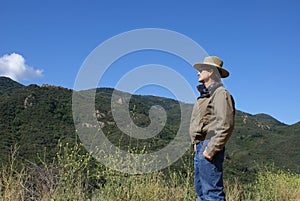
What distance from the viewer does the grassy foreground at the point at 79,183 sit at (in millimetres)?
3969

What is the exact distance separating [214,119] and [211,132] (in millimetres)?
115

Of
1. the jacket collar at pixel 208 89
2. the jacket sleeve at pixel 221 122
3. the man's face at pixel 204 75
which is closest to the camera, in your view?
the jacket sleeve at pixel 221 122

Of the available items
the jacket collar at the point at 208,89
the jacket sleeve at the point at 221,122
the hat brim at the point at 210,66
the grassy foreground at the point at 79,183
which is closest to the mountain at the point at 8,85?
the grassy foreground at the point at 79,183

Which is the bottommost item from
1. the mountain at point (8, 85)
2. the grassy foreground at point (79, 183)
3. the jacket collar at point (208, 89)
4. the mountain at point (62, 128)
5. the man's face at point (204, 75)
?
the grassy foreground at point (79, 183)

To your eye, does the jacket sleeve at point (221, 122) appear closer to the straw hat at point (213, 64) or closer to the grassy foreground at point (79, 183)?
the straw hat at point (213, 64)

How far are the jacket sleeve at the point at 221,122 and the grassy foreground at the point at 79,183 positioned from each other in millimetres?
1490

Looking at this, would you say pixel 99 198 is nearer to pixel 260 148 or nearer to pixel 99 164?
pixel 99 164

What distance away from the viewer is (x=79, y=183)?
4102 mm

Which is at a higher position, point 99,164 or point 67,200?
point 99,164

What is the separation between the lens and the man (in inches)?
123

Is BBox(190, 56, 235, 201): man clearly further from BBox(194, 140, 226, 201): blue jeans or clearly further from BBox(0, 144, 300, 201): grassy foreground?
BBox(0, 144, 300, 201): grassy foreground

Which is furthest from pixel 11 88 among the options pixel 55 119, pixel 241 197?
pixel 241 197

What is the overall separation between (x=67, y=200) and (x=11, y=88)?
8007 centimetres

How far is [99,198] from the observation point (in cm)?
438
